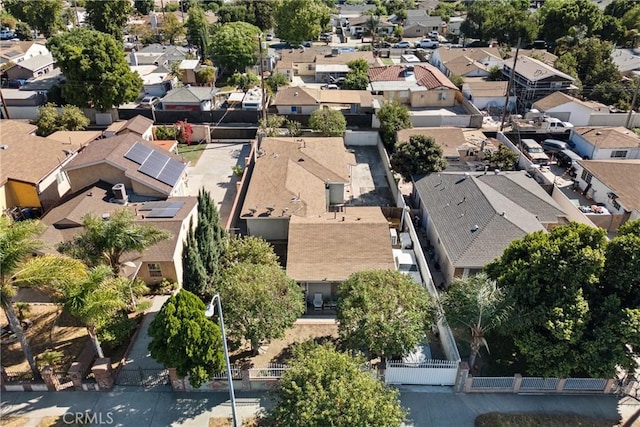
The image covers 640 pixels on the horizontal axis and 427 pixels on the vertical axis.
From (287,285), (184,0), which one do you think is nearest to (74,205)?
(287,285)

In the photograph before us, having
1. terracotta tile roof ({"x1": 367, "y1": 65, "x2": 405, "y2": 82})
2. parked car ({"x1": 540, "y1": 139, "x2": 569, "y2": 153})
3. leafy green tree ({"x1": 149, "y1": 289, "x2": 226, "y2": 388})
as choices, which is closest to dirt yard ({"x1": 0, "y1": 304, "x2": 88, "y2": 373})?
leafy green tree ({"x1": 149, "y1": 289, "x2": 226, "y2": 388})

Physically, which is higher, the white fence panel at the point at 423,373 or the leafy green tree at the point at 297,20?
the leafy green tree at the point at 297,20

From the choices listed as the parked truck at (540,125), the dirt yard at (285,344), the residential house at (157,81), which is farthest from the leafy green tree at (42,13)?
the dirt yard at (285,344)

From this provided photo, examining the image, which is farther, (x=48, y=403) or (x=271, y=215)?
(x=271, y=215)

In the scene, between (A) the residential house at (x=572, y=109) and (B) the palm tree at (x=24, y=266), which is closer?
(B) the palm tree at (x=24, y=266)

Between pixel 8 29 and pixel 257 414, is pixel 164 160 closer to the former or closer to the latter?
pixel 257 414

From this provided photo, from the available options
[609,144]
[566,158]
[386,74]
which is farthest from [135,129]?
[609,144]

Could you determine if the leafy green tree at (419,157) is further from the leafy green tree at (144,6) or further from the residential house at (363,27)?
the leafy green tree at (144,6)
